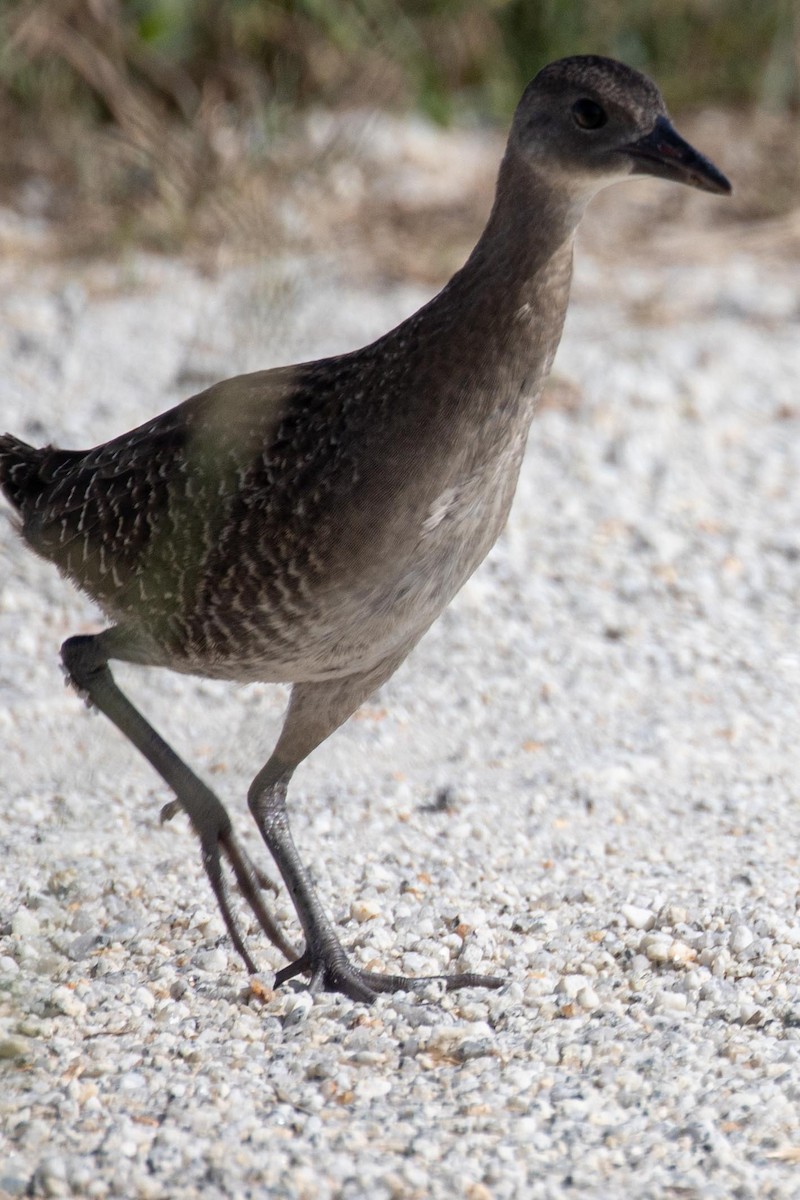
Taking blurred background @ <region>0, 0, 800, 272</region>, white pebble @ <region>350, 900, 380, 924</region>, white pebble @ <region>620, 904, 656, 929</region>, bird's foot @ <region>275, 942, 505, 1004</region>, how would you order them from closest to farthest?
bird's foot @ <region>275, 942, 505, 1004</region> → white pebble @ <region>620, 904, 656, 929</region> → white pebble @ <region>350, 900, 380, 924</region> → blurred background @ <region>0, 0, 800, 272</region>

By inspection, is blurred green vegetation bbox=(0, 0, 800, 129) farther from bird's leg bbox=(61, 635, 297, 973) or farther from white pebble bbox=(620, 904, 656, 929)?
white pebble bbox=(620, 904, 656, 929)

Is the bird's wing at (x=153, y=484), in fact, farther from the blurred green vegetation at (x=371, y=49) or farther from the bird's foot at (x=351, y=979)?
the blurred green vegetation at (x=371, y=49)

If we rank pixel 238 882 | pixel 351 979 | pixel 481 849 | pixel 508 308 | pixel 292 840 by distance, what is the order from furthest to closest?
1. pixel 481 849
2. pixel 292 840
3. pixel 238 882
4. pixel 351 979
5. pixel 508 308

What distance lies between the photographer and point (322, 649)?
318cm

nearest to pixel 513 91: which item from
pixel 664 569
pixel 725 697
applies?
pixel 664 569

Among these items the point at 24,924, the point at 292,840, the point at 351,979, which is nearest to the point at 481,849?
the point at 292,840

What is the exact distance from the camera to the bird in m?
3.08

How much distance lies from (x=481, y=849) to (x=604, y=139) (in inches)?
59.9

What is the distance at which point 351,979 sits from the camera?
327 centimetres

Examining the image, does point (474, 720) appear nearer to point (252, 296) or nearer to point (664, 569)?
point (664, 569)

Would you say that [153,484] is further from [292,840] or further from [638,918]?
[638,918]

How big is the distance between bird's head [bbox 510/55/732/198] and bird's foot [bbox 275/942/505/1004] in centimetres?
145

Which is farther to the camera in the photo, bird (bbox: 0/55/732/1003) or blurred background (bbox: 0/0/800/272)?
blurred background (bbox: 0/0/800/272)

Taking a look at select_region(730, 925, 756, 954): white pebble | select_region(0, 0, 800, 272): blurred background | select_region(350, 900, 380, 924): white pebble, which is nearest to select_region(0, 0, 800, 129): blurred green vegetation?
select_region(0, 0, 800, 272): blurred background
